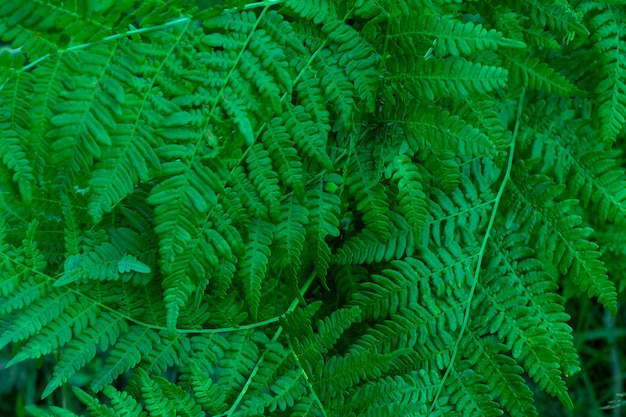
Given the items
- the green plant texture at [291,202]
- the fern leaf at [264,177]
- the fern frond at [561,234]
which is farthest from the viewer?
the fern frond at [561,234]

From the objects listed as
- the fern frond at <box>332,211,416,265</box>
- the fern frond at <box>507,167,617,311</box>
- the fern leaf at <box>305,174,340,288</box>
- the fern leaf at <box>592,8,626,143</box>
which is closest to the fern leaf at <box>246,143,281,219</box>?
the fern leaf at <box>305,174,340,288</box>

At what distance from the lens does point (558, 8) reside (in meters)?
1.48

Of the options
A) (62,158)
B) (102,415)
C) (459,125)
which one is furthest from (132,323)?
(459,125)

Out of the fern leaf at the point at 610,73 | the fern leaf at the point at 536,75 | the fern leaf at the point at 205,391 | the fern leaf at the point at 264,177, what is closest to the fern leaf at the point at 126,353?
the fern leaf at the point at 205,391

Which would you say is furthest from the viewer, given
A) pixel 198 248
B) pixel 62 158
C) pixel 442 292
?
pixel 442 292

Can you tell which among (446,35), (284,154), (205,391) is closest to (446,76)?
(446,35)

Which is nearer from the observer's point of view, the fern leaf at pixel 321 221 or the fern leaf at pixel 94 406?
the fern leaf at pixel 94 406

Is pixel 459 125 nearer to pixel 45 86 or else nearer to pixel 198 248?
pixel 198 248

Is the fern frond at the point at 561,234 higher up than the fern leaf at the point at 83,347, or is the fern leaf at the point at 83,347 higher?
the fern frond at the point at 561,234

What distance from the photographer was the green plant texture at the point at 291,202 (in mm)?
1181

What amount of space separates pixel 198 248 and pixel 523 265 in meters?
0.75

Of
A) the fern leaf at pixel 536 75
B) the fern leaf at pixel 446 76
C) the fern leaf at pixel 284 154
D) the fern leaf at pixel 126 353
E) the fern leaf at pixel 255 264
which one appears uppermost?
the fern leaf at pixel 536 75

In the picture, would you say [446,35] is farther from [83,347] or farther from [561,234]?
[83,347]

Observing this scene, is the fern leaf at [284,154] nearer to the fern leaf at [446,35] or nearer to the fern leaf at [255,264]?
the fern leaf at [255,264]
